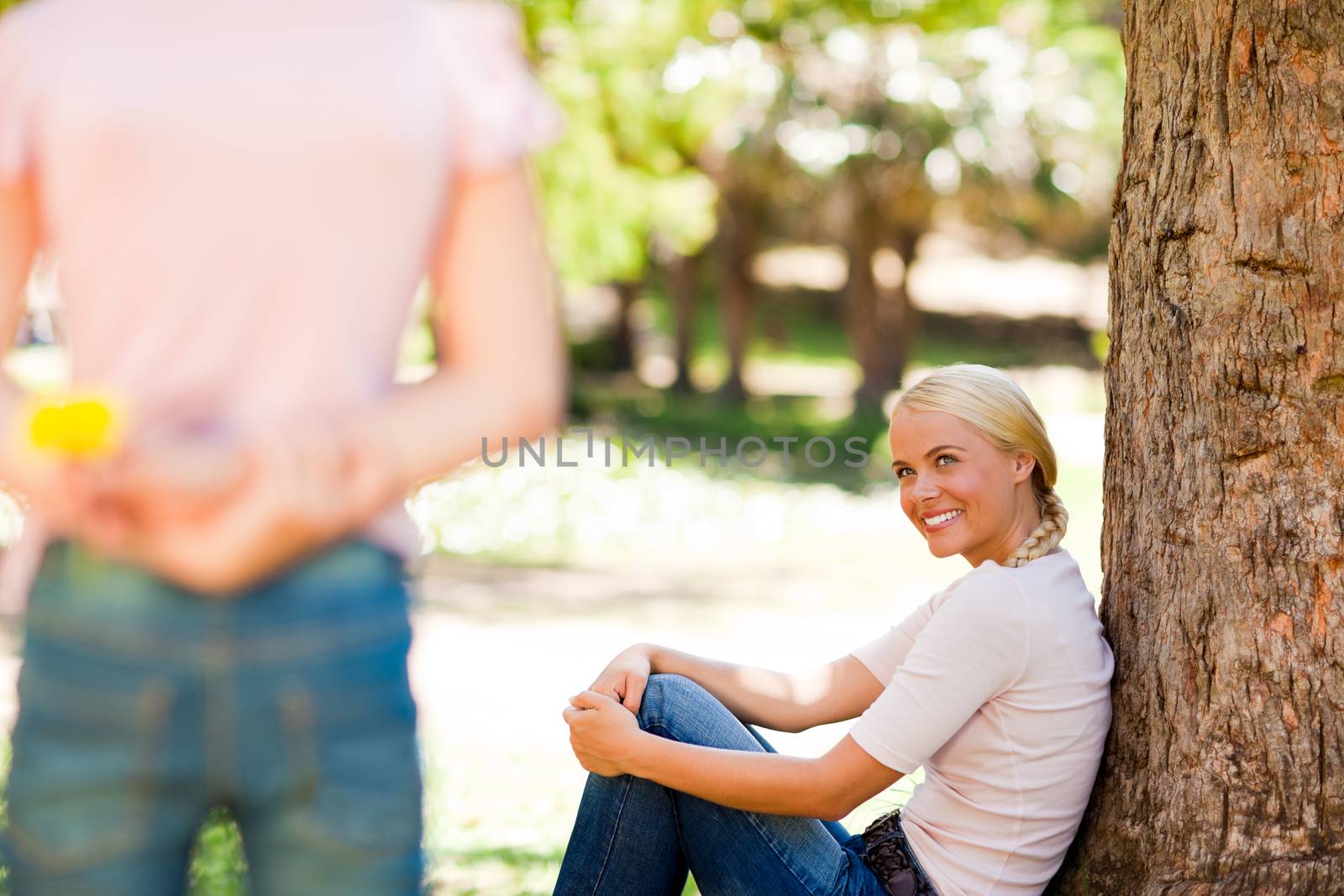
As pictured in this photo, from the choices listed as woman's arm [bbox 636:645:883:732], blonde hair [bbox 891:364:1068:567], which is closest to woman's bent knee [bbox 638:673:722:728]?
woman's arm [bbox 636:645:883:732]

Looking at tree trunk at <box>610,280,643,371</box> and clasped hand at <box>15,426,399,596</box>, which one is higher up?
clasped hand at <box>15,426,399,596</box>

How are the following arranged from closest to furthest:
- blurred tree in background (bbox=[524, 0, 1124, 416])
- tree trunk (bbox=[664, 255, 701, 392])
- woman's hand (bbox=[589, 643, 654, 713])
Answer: woman's hand (bbox=[589, 643, 654, 713])
blurred tree in background (bbox=[524, 0, 1124, 416])
tree trunk (bbox=[664, 255, 701, 392])

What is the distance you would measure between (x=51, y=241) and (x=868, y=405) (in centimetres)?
1729

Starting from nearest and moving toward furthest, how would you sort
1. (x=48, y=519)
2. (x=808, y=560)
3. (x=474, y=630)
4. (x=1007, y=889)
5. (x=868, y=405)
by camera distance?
(x=48, y=519)
(x=1007, y=889)
(x=474, y=630)
(x=808, y=560)
(x=868, y=405)

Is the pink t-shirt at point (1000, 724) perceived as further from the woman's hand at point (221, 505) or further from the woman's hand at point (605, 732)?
the woman's hand at point (221, 505)

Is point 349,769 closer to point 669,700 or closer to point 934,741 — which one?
point 934,741

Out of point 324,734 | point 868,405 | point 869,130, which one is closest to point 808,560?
point 869,130

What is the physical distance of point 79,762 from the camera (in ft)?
3.97

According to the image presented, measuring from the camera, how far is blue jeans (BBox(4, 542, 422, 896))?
1.20 m

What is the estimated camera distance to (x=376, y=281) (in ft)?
4.04

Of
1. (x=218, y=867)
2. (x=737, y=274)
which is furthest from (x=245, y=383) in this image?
(x=737, y=274)

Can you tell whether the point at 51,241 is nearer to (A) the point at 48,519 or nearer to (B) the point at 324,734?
(A) the point at 48,519

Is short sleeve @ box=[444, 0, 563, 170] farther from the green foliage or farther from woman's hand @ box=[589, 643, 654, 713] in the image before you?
the green foliage

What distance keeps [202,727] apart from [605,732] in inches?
55.2
